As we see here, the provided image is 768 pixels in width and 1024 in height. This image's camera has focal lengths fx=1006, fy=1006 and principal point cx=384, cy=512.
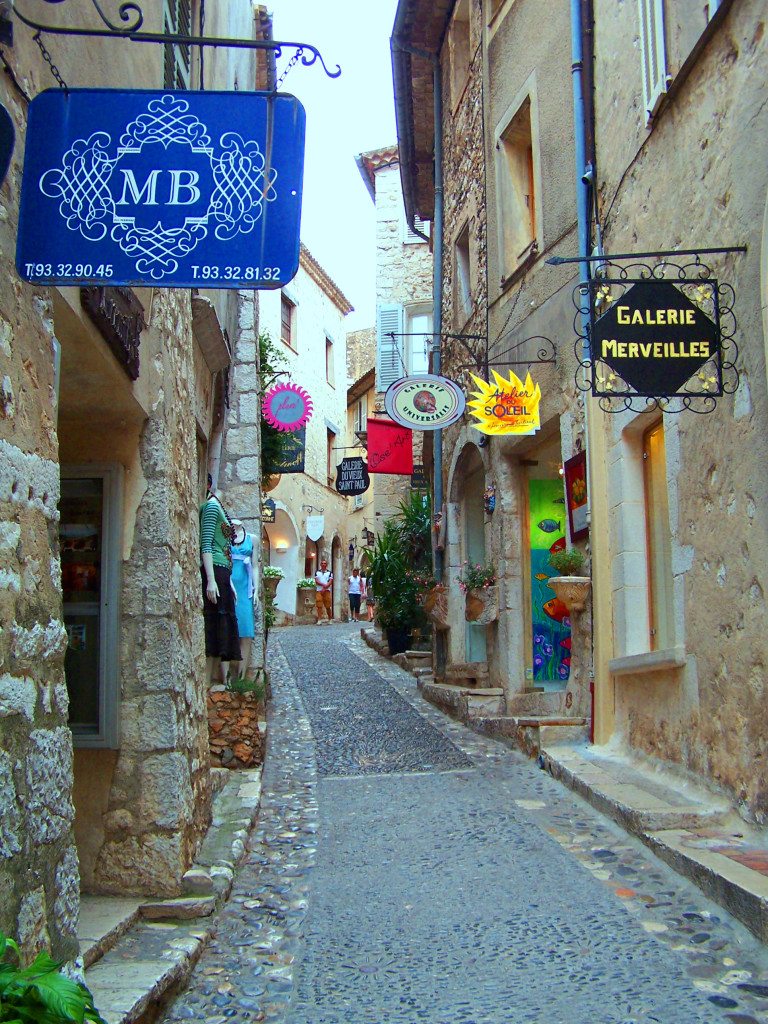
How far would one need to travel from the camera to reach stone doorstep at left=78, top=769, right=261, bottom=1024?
126 inches

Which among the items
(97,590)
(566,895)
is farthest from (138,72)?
(566,895)

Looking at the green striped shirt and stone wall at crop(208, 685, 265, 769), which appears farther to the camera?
stone wall at crop(208, 685, 265, 769)

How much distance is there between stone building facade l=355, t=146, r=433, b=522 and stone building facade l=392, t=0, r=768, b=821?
8504 millimetres

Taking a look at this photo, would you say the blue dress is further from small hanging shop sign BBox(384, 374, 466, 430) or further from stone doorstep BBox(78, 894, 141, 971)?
stone doorstep BBox(78, 894, 141, 971)

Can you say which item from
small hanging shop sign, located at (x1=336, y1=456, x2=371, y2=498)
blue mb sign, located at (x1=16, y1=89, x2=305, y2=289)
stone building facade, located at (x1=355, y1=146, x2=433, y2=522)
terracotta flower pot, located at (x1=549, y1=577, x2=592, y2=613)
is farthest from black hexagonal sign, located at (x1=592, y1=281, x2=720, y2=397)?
small hanging shop sign, located at (x1=336, y1=456, x2=371, y2=498)

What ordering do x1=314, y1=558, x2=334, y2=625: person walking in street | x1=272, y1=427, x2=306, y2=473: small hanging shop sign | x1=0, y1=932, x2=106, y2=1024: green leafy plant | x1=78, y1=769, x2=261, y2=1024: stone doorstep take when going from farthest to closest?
1. x1=314, y1=558, x2=334, y2=625: person walking in street
2. x1=272, y1=427, x2=306, y2=473: small hanging shop sign
3. x1=78, y1=769, x2=261, y2=1024: stone doorstep
4. x1=0, y1=932, x2=106, y2=1024: green leafy plant

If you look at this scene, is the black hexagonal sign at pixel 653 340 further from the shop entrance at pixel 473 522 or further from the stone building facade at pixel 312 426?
the stone building facade at pixel 312 426

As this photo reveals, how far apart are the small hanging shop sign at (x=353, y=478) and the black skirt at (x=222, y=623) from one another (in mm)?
15196

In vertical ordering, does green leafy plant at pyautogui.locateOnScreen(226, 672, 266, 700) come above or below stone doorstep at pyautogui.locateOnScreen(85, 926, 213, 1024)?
above

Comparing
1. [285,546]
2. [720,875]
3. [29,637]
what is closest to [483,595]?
[720,875]

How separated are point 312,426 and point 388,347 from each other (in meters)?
7.56

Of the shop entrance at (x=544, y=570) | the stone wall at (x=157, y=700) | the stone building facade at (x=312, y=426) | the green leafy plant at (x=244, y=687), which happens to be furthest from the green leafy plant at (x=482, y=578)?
the stone building facade at (x=312, y=426)

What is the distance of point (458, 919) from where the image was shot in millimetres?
4359

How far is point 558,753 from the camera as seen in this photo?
7309 mm
